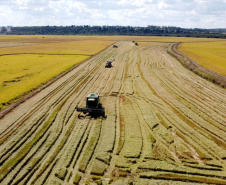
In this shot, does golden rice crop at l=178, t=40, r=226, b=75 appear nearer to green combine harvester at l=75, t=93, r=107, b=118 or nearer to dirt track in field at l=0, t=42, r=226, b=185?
dirt track in field at l=0, t=42, r=226, b=185

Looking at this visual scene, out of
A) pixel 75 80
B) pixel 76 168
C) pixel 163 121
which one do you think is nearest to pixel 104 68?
pixel 75 80

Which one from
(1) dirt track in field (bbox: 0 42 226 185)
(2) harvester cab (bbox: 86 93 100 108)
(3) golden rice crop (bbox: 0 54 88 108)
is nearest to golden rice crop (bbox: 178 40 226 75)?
(1) dirt track in field (bbox: 0 42 226 185)

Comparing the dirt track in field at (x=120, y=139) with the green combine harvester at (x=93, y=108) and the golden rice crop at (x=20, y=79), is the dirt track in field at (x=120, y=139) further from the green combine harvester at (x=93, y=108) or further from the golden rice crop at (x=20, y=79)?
the golden rice crop at (x=20, y=79)

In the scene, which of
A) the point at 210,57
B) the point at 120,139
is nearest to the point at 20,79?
the point at 120,139

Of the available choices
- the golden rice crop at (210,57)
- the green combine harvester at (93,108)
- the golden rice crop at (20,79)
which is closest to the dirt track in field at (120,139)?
the green combine harvester at (93,108)

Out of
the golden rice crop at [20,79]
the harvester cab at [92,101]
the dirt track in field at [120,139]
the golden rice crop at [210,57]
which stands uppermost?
the golden rice crop at [210,57]

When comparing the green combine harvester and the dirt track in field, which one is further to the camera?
the green combine harvester

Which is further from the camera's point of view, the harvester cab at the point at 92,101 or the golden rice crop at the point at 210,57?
the golden rice crop at the point at 210,57

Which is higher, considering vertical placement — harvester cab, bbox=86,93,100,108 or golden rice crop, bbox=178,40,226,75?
golden rice crop, bbox=178,40,226,75
